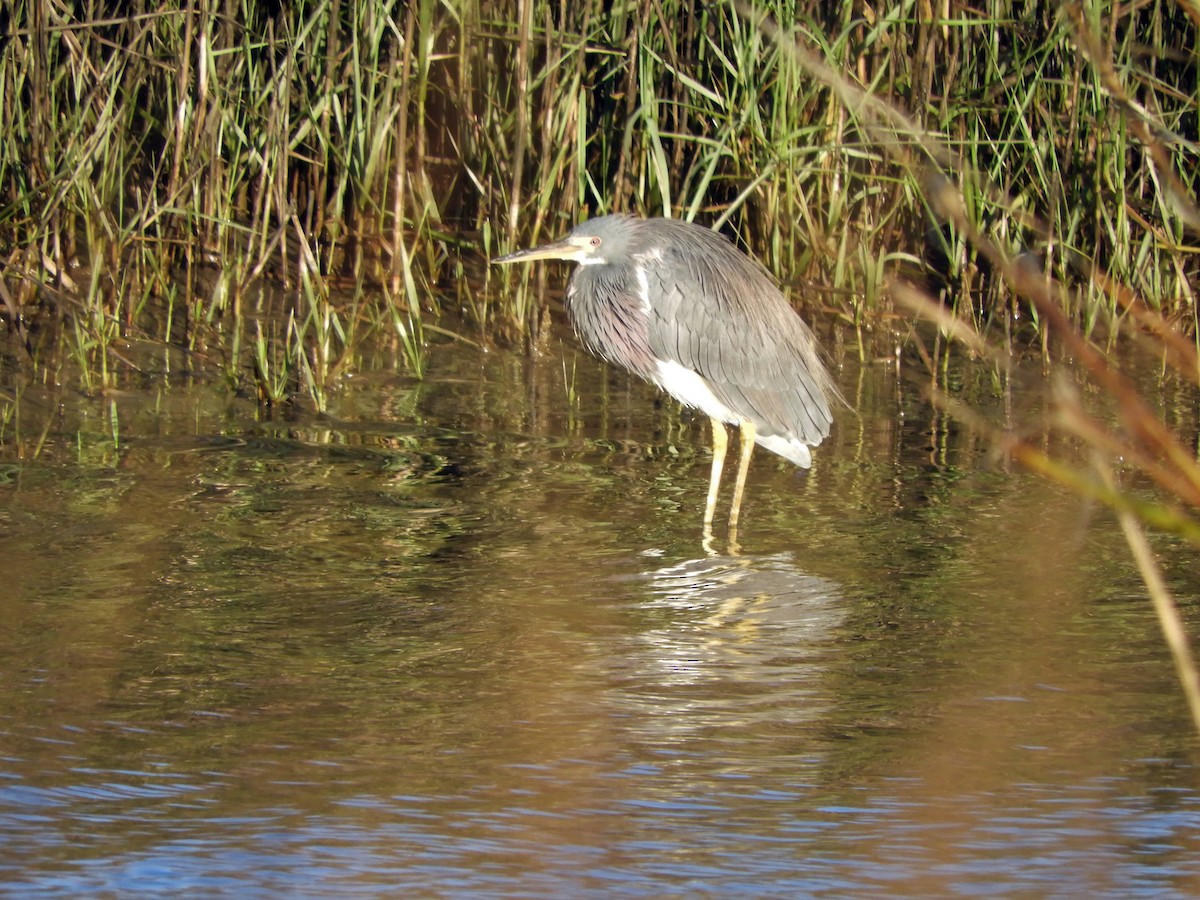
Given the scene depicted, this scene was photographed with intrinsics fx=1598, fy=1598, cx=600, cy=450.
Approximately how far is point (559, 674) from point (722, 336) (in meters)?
2.21

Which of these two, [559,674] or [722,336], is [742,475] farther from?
[559,674]

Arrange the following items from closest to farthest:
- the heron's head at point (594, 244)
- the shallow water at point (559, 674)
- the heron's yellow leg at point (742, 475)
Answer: the shallow water at point (559, 674) → the heron's yellow leg at point (742, 475) → the heron's head at point (594, 244)

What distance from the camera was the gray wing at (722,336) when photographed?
5.21 metres

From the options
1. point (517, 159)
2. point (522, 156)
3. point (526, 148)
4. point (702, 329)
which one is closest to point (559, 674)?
point (702, 329)

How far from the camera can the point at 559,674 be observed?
3.27 meters

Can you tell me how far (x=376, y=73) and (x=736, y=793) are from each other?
14.2 ft

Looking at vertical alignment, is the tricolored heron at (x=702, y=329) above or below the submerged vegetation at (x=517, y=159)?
below

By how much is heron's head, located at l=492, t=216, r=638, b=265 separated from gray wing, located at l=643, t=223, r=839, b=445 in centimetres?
13

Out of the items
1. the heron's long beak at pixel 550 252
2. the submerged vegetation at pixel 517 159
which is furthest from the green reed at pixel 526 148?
the heron's long beak at pixel 550 252

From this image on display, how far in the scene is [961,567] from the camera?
161 inches

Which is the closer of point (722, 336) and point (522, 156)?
point (722, 336)

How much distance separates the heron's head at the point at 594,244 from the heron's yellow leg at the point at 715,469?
68 centimetres

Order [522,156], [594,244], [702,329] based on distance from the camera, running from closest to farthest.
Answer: [702,329], [594,244], [522,156]

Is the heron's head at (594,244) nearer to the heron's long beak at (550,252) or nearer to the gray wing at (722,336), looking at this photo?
the heron's long beak at (550,252)
